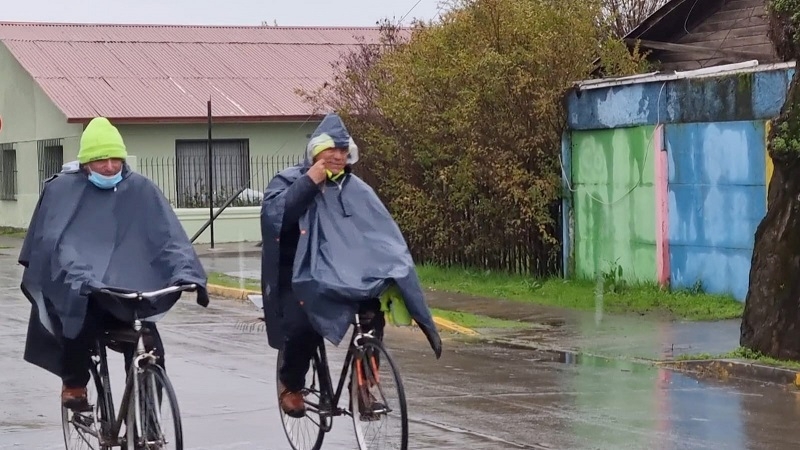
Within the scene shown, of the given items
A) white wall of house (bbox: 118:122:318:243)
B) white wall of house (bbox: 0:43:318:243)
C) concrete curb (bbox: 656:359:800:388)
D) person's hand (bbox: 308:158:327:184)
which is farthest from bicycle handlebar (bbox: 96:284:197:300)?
white wall of house (bbox: 118:122:318:243)

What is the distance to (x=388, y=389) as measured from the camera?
7297mm

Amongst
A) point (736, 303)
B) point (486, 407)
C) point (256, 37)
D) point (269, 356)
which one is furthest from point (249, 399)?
point (256, 37)

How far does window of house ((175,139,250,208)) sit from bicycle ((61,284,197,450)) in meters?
23.9

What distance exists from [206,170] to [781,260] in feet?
72.6

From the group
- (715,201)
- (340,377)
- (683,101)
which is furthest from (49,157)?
(340,377)

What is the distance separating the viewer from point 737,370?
38.0ft

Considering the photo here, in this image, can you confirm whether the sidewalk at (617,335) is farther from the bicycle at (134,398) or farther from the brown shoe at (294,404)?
the bicycle at (134,398)

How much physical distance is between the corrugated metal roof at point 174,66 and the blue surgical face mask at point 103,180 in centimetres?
A: 2418

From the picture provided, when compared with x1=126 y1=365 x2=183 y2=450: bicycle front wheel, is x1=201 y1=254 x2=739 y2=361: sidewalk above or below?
below

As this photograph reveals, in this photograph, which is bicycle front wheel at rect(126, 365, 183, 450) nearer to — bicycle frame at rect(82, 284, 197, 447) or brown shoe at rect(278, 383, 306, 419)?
bicycle frame at rect(82, 284, 197, 447)

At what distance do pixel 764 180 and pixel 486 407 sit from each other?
654 centimetres

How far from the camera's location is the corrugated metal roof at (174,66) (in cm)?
3231

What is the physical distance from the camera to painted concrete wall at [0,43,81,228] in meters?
33.8

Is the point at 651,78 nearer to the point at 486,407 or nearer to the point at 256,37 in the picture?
the point at 486,407
